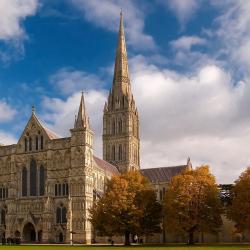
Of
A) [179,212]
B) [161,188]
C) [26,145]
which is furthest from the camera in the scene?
[161,188]

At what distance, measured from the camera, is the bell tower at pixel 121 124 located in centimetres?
13050

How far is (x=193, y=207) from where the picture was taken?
71062 mm

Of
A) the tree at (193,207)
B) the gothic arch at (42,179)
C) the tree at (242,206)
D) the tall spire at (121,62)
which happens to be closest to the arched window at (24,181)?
the gothic arch at (42,179)

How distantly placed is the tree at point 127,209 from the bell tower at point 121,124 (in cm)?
5181

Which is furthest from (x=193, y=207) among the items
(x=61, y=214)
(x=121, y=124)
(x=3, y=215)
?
(x=121, y=124)

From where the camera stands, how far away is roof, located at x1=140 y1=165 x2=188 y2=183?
402 feet

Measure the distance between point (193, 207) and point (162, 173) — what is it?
53940 mm

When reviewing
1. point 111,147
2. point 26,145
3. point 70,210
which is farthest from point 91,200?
point 111,147

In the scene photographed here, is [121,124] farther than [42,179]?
Yes

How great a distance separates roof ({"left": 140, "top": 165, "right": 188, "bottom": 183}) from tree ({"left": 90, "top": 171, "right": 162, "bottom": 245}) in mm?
45124

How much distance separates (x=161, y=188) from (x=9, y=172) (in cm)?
3909

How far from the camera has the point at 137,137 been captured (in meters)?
138

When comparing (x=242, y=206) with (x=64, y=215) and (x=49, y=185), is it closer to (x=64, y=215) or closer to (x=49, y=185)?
(x=64, y=215)

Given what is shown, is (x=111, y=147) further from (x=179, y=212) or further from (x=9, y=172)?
(x=179, y=212)
